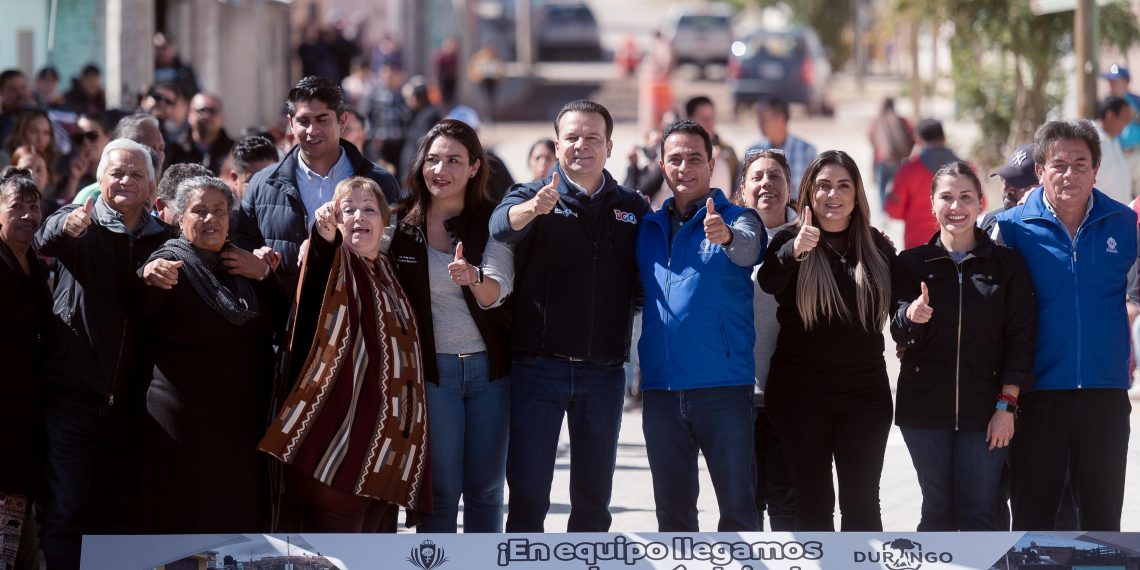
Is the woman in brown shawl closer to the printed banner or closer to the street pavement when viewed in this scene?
the printed banner

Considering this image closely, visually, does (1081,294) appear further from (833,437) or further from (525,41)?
(525,41)

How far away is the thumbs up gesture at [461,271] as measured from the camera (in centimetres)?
558

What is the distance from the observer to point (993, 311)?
5805mm

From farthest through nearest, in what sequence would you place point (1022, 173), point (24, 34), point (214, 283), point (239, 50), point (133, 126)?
point (239, 50)
point (24, 34)
point (133, 126)
point (1022, 173)
point (214, 283)

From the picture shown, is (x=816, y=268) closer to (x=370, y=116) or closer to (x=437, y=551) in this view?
(x=437, y=551)

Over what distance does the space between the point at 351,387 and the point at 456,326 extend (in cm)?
49

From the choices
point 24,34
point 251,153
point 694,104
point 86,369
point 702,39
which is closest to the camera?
point 86,369

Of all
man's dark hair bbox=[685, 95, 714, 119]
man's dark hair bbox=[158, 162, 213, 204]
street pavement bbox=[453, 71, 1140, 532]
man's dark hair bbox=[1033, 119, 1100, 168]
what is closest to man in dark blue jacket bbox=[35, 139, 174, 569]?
man's dark hair bbox=[158, 162, 213, 204]

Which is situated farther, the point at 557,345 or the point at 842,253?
the point at 842,253

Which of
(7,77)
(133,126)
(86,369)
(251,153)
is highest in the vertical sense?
(7,77)

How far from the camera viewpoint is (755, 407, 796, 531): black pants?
6398mm

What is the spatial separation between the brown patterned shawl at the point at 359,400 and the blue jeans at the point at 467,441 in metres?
0.12

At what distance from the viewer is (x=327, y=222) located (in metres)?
5.61

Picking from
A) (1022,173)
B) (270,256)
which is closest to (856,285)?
(1022,173)
